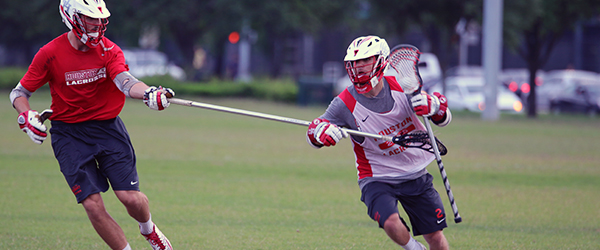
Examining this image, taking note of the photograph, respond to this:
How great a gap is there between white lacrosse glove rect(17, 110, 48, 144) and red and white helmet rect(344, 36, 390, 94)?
8.57 feet

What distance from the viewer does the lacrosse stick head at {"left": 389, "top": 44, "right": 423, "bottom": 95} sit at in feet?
17.6

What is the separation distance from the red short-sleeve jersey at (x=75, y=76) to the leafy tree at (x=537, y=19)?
22.4m

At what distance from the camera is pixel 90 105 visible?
5742mm

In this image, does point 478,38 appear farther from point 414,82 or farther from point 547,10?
point 414,82

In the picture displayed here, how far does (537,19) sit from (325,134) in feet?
76.5

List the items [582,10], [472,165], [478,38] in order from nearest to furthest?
1. [472,165]
2. [582,10]
3. [478,38]

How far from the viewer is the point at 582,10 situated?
24938 mm

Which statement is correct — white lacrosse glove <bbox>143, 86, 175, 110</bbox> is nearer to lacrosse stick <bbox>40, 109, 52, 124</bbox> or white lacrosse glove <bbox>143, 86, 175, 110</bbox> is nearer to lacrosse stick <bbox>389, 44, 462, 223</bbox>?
lacrosse stick <bbox>40, 109, 52, 124</bbox>

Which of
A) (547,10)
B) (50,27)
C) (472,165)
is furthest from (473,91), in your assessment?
(50,27)

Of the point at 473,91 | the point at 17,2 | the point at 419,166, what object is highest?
the point at 17,2

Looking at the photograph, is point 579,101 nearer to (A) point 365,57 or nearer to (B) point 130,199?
(A) point 365,57

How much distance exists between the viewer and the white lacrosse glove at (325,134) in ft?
17.1

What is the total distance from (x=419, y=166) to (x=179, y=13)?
3168 centimetres

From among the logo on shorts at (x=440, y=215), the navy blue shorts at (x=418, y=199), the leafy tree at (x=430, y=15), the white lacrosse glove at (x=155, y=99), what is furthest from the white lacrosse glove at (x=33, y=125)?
the leafy tree at (x=430, y=15)
